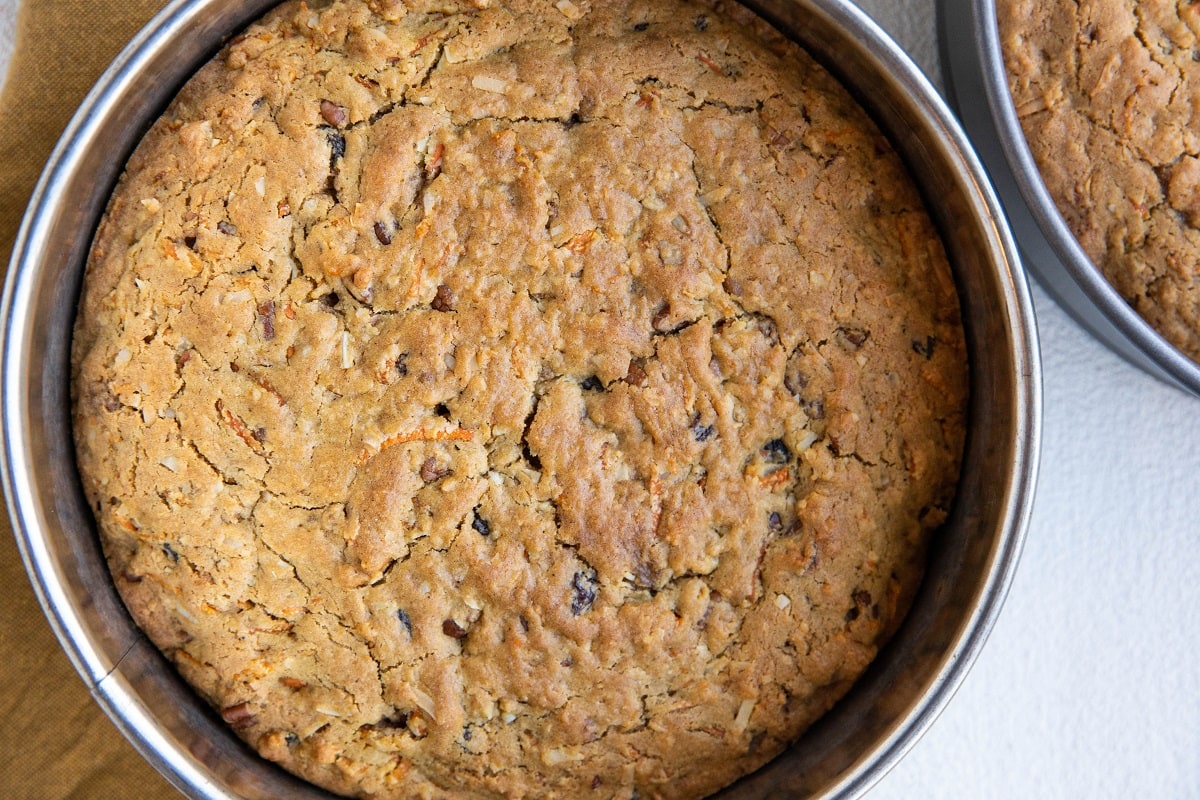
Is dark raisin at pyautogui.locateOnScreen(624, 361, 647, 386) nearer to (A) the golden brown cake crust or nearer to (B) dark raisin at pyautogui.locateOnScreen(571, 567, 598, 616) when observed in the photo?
(B) dark raisin at pyautogui.locateOnScreen(571, 567, 598, 616)

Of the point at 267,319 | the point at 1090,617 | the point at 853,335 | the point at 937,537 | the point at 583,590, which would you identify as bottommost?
the point at 1090,617

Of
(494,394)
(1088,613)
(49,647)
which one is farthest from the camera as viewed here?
→ (1088,613)

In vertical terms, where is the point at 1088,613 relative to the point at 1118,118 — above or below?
below

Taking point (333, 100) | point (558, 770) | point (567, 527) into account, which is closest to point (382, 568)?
point (567, 527)

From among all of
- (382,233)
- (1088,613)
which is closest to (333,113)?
(382,233)

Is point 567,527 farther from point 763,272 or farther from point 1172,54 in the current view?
Answer: point 1172,54

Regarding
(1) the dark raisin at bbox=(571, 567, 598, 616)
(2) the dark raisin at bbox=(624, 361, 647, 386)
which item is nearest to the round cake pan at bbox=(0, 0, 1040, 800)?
(1) the dark raisin at bbox=(571, 567, 598, 616)

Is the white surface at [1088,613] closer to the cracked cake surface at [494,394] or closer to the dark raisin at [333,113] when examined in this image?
the cracked cake surface at [494,394]

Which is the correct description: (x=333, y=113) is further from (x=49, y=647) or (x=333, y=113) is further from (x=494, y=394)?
(x=49, y=647)
